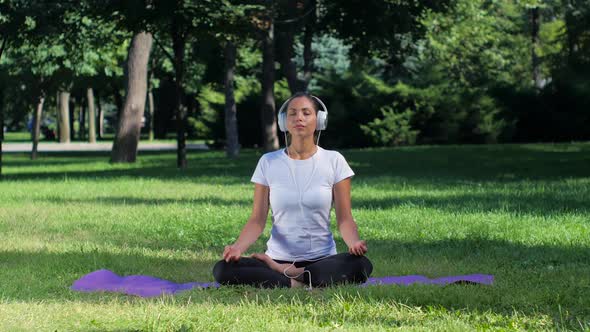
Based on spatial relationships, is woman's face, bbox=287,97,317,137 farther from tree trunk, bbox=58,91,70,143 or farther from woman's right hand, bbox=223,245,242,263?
tree trunk, bbox=58,91,70,143

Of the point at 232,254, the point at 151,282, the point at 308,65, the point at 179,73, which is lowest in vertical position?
the point at 151,282

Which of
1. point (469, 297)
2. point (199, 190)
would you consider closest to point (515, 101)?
point (199, 190)

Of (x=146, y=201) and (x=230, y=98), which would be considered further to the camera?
(x=230, y=98)

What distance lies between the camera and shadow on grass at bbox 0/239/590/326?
7.46 m

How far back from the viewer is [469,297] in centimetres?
754

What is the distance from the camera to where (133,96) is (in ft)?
106

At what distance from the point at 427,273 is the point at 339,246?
7.99 feet

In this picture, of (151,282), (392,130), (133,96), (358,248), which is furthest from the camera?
(392,130)

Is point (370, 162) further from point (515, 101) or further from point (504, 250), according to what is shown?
A: point (504, 250)

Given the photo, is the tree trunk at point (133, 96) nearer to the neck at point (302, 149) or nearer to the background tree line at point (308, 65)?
the background tree line at point (308, 65)

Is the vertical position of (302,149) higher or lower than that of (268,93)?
lower

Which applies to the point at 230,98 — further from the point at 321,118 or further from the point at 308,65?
the point at 321,118

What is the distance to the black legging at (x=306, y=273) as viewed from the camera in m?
8.17

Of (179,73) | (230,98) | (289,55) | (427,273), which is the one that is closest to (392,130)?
(230,98)
